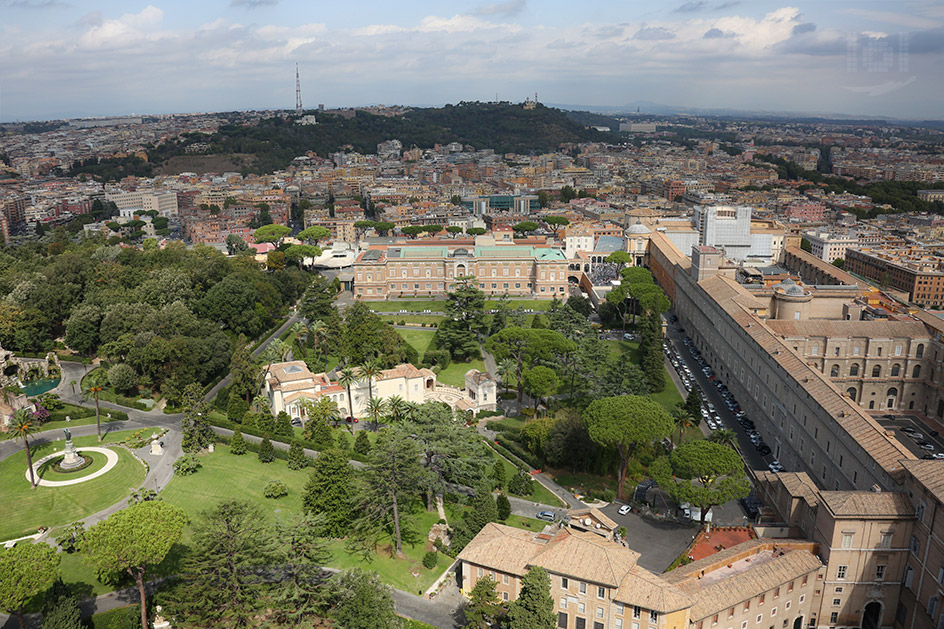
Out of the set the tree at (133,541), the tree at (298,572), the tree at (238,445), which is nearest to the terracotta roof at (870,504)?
the tree at (298,572)

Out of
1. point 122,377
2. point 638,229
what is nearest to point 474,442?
point 122,377

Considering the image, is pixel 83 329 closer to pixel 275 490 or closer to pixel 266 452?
pixel 266 452

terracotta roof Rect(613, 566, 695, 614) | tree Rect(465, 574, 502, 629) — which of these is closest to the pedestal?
tree Rect(465, 574, 502, 629)

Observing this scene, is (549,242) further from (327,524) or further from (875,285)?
(327,524)

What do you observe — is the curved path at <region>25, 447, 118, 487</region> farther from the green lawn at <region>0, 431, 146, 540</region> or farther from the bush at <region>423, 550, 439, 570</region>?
the bush at <region>423, 550, 439, 570</region>

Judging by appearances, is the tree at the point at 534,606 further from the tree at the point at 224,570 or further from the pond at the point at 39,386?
the pond at the point at 39,386
